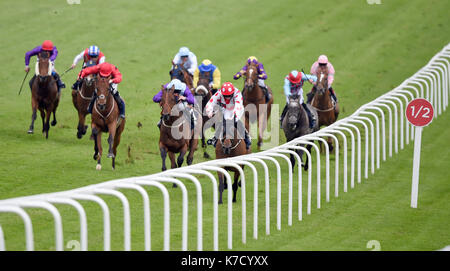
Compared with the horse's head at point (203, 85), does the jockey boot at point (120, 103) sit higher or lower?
lower

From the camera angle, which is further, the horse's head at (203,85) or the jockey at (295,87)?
the horse's head at (203,85)

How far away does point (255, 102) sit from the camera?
15.3 meters

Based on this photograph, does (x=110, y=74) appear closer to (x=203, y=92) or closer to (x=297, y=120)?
(x=203, y=92)

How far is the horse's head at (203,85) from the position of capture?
1455 centimetres

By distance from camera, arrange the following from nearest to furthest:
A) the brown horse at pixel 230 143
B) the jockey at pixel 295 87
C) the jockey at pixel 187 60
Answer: the brown horse at pixel 230 143, the jockey at pixel 295 87, the jockey at pixel 187 60

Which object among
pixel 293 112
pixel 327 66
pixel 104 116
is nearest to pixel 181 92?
pixel 104 116

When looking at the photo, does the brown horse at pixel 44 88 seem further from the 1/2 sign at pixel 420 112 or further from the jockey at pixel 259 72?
the 1/2 sign at pixel 420 112

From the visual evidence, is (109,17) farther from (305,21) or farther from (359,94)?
(359,94)

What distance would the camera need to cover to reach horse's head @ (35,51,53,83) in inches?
598

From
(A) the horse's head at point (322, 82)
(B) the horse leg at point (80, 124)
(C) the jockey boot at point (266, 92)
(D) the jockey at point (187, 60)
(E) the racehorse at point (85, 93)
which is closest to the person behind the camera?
(E) the racehorse at point (85, 93)

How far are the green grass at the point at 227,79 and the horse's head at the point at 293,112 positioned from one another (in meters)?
0.84

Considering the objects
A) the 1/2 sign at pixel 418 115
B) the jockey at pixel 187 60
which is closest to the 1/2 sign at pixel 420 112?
the 1/2 sign at pixel 418 115

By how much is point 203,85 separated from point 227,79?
6491 mm
